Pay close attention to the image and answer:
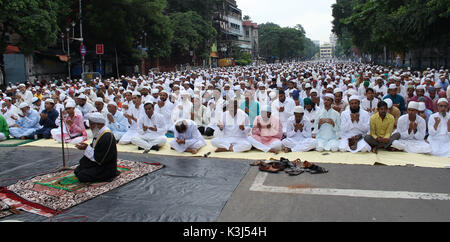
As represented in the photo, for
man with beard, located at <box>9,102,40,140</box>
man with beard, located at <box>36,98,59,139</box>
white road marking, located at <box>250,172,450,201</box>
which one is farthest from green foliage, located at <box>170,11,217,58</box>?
white road marking, located at <box>250,172,450,201</box>

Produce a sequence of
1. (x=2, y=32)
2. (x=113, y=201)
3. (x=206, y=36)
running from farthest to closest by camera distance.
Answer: (x=206, y=36), (x=2, y=32), (x=113, y=201)

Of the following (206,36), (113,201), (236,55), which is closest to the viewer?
(113,201)

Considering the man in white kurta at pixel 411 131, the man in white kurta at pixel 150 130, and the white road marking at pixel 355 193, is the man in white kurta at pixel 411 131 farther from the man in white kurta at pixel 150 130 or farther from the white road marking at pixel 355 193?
the man in white kurta at pixel 150 130

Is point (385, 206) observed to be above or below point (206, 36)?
below

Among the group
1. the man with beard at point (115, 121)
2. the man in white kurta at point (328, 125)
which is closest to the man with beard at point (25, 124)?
the man with beard at point (115, 121)

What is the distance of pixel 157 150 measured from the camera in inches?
298

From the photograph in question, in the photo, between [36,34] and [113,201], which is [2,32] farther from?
[113,201]

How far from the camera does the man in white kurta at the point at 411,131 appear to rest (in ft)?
21.8

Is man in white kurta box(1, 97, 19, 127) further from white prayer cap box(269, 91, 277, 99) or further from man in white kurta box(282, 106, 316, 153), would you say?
man in white kurta box(282, 106, 316, 153)

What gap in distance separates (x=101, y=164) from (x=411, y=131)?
5.12 meters

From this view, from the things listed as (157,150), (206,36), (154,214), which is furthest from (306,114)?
(206,36)

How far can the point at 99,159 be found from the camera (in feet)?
17.2

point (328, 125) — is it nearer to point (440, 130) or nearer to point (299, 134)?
point (299, 134)

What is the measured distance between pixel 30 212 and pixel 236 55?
5819 cm
